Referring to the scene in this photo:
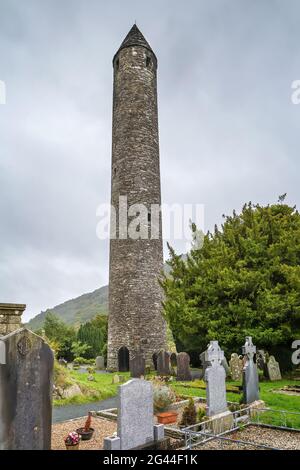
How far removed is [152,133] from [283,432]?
18249mm

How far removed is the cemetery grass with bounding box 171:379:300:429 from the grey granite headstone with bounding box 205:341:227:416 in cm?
108

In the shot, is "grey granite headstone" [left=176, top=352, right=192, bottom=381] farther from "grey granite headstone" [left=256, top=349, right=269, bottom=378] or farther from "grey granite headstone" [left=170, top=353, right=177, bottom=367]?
"grey granite headstone" [left=170, top=353, right=177, bottom=367]

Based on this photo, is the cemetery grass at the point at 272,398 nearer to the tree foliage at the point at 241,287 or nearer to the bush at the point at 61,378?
the tree foliage at the point at 241,287

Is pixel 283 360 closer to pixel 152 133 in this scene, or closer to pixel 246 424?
pixel 246 424

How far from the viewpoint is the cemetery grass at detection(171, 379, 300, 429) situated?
26.8ft

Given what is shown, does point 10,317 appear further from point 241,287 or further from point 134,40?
point 134,40

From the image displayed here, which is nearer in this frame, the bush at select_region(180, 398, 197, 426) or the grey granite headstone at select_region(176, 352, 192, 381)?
the bush at select_region(180, 398, 197, 426)

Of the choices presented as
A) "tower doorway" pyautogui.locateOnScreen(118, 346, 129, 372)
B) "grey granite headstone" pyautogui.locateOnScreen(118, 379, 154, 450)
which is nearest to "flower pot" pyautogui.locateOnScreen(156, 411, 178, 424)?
"grey granite headstone" pyautogui.locateOnScreen(118, 379, 154, 450)

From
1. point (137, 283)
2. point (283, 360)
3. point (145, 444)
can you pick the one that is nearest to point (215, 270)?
point (283, 360)

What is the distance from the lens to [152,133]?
22.4 m

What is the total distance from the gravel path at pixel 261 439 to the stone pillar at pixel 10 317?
5878 millimetres

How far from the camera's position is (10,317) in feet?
33.0

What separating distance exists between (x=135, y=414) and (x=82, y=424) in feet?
10.7

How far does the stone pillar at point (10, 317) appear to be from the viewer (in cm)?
996
